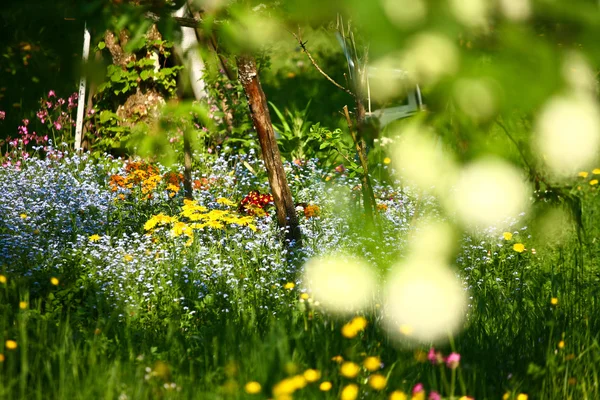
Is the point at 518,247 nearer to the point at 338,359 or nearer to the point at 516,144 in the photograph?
the point at 338,359

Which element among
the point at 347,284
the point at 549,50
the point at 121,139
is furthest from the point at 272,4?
the point at 121,139

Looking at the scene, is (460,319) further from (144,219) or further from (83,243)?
(144,219)

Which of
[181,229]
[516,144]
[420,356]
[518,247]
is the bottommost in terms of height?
[420,356]

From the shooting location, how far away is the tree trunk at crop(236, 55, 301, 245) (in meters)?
4.44

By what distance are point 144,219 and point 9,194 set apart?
104cm

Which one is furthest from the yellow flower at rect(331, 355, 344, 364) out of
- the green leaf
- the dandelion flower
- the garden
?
the green leaf

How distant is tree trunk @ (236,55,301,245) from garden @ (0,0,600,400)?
0.05 feet

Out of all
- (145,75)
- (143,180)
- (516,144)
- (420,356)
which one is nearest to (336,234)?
(143,180)

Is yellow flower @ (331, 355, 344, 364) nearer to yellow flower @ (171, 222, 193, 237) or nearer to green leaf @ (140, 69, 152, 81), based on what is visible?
yellow flower @ (171, 222, 193, 237)

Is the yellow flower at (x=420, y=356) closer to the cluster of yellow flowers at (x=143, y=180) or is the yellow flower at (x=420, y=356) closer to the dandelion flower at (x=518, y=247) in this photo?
the dandelion flower at (x=518, y=247)

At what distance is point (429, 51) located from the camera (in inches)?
52.6

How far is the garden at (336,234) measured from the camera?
1.37 metres

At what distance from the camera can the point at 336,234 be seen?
16.1 feet

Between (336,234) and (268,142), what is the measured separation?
2.68 feet
